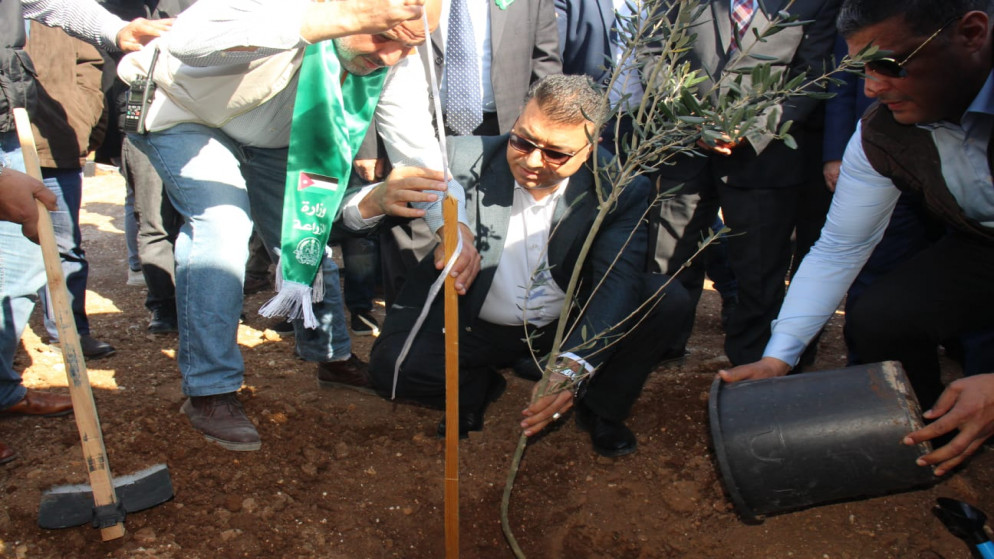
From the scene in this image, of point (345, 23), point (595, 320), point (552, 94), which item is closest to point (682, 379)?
point (595, 320)

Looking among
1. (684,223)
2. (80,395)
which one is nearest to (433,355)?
(80,395)

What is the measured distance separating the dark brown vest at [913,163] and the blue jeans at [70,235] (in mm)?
3088

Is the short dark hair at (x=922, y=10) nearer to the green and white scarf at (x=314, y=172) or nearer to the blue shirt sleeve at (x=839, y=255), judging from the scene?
the blue shirt sleeve at (x=839, y=255)

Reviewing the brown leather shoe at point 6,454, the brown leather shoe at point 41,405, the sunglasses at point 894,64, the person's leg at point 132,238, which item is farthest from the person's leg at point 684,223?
the person's leg at point 132,238

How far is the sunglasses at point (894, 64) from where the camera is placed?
201 cm

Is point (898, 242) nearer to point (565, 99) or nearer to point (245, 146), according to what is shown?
point (565, 99)

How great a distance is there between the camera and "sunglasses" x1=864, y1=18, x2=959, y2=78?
2.01 metres

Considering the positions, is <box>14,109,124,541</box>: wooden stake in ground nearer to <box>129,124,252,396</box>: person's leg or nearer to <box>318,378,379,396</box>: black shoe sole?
<box>129,124,252,396</box>: person's leg

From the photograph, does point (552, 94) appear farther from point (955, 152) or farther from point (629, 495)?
point (629, 495)

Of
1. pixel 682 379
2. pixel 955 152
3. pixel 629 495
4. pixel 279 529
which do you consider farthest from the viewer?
pixel 682 379

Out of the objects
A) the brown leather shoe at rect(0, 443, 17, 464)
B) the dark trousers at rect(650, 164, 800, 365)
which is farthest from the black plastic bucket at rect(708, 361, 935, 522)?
the brown leather shoe at rect(0, 443, 17, 464)

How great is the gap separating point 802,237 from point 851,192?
3.73 feet

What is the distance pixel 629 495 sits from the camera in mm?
2713

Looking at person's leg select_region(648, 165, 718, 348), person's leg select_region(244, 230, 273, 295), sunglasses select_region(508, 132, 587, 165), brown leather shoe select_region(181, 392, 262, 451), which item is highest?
sunglasses select_region(508, 132, 587, 165)
